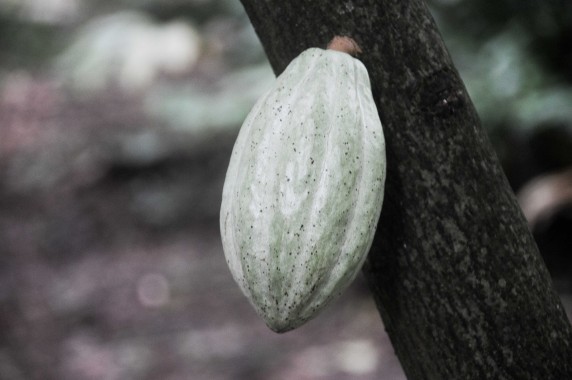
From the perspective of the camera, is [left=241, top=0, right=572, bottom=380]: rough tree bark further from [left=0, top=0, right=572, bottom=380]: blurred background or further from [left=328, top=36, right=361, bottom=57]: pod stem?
[left=0, top=0, right=572, bottom=380]: blurred background

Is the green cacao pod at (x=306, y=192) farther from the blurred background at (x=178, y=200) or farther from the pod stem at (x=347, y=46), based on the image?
the blurred background at (x=178, y=200)

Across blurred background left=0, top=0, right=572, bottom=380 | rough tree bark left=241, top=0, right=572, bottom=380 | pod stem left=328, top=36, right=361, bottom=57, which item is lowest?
rough tree bark left=241, top=0, right=572, bottom=380

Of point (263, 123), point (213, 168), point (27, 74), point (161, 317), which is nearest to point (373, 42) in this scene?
point (263, 123)

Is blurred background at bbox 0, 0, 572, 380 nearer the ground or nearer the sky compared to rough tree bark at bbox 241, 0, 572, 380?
nearer the sky

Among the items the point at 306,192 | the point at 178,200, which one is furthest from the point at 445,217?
the point at 178,200

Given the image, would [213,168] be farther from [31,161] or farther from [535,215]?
[535,215]

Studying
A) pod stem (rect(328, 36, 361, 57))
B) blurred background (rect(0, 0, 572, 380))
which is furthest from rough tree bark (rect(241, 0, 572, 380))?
blurred background (rect(0, 0, 572, 380))

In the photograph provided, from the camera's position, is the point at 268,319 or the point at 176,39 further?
the point at 176,39
